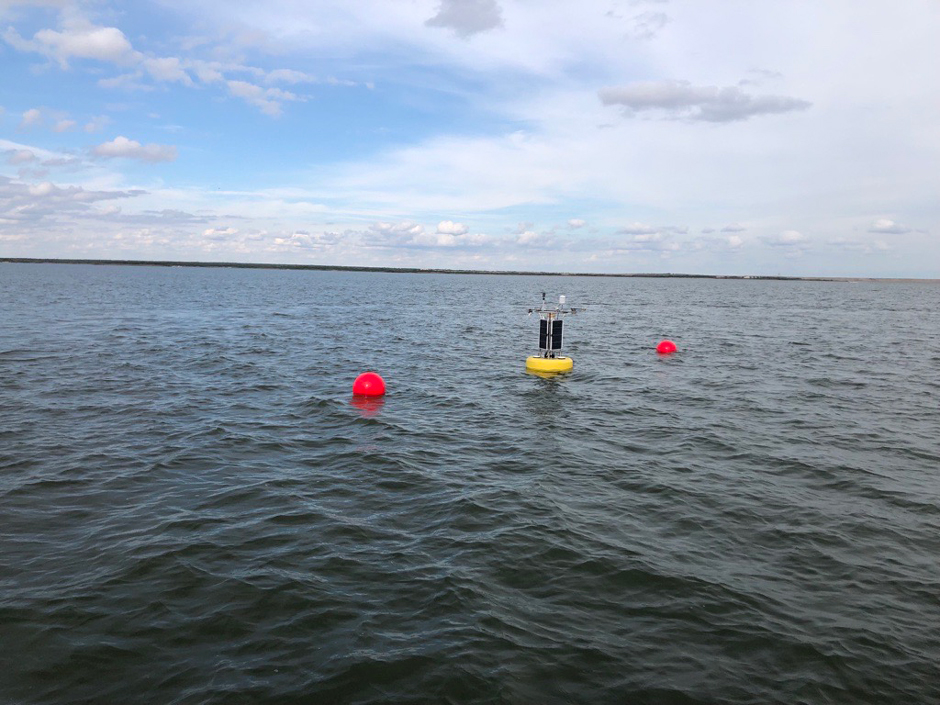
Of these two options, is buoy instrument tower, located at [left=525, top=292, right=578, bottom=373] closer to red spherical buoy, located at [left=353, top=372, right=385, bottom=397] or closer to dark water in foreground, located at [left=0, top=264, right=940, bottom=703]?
dark water in foreground, located at [left=0, top=264, right=940, bottom=703]

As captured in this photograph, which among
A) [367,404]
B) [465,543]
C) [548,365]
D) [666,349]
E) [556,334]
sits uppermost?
[556,334]

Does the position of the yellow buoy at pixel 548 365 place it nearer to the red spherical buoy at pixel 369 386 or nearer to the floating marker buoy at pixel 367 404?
the red spherical buoy at pixel 369 386

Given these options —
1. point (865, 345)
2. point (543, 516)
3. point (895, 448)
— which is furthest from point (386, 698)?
point (865, 345)

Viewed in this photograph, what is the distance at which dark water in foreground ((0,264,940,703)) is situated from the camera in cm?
696

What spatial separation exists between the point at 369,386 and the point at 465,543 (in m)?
12.2

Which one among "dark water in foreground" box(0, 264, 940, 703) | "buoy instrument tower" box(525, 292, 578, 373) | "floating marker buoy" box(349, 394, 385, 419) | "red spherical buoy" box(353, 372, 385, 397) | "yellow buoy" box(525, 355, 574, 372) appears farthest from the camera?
"yellow buoy" box(525, 355, 574, 372)

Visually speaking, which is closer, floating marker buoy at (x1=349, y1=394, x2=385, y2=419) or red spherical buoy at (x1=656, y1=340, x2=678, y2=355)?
floating marker buoy at (x1=349, y1=394, x2=385, y2=419)

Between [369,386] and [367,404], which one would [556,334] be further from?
[367,404]

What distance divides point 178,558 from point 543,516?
21.3 feet

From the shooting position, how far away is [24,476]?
12695 mm

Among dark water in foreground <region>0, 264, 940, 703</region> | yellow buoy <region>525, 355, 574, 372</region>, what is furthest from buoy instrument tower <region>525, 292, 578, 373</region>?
dark water in foreground <region>0, 264, 940, 703</region>

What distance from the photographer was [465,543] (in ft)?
33.6

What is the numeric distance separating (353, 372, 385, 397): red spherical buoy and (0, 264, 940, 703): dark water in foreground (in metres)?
0.81

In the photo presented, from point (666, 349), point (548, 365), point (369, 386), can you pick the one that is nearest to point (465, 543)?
point (369, 386)
